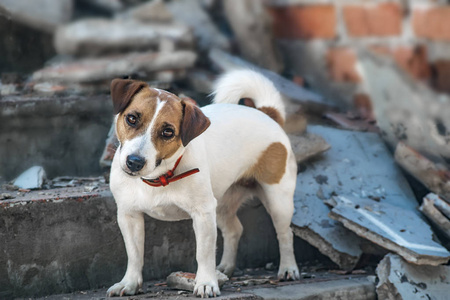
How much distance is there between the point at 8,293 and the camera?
3729 mm

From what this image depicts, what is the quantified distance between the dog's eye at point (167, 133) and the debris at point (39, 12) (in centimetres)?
215

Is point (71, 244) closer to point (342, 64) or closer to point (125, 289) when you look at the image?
point (125, 289)

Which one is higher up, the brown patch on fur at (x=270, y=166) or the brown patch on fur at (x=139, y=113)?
the brown patch on fur at (x=139, y=113)

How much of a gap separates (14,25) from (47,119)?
2.55ft

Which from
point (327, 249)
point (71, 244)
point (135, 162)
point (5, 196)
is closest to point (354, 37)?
point (327, 249)

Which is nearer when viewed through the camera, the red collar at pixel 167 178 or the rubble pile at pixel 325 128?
the red collar at pixel 167 178

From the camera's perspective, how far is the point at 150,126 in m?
3.19

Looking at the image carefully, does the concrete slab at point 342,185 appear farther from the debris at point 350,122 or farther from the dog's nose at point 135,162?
the dog's nose at point 135,162

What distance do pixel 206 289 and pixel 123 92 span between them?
38.7 inches

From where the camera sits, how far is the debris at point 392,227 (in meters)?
4.00

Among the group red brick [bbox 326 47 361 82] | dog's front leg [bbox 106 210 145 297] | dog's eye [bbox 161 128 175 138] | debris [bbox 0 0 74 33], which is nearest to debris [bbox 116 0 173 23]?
debris [bbox 0 0 74 33]

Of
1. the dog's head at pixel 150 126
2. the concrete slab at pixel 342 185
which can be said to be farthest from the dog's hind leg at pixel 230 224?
the dog's head at pixel 150 126

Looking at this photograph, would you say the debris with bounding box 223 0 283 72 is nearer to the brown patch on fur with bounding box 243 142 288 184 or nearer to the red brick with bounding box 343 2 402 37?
the red brick with bounding box 343 2 402 37

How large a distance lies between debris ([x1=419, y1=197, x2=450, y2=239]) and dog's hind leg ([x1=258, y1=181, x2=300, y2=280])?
2.85ft
